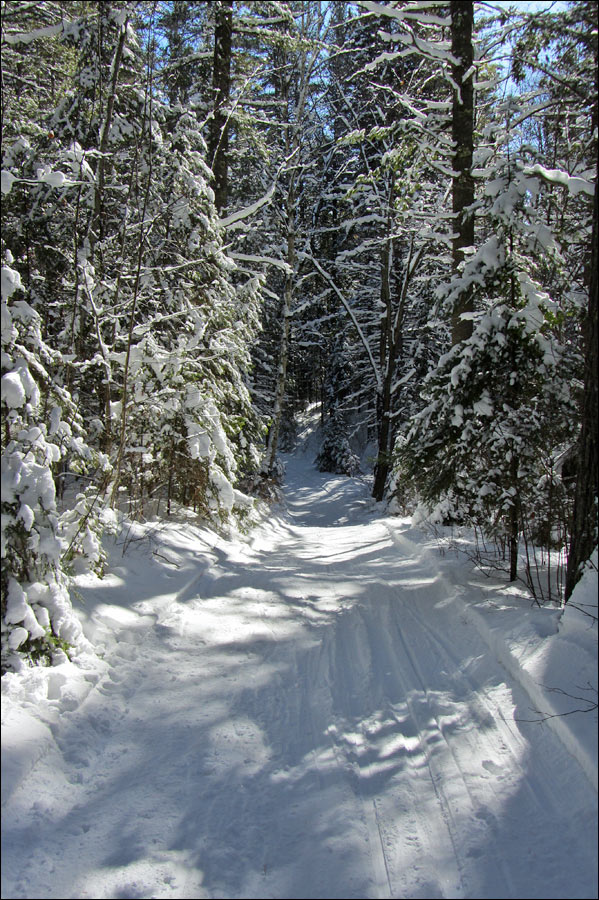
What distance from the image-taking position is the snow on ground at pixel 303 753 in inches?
96.2

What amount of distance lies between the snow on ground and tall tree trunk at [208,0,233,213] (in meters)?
7.82

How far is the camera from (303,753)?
328 centimetres

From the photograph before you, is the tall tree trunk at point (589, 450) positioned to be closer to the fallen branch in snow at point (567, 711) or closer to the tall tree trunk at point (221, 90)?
the fallen branch in snow at point (567, 711)

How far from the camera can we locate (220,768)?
3.14 metres

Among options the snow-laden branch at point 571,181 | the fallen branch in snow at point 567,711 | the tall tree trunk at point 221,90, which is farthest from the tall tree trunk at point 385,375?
the fallen branch in snow at point 567,711

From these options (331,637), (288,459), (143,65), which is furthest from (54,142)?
(288,459)

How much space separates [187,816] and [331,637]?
243 cm

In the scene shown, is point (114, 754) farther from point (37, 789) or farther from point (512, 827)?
point (512, 827)

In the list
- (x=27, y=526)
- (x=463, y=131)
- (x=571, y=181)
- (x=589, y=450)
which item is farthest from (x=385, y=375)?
(x=27, y=526)

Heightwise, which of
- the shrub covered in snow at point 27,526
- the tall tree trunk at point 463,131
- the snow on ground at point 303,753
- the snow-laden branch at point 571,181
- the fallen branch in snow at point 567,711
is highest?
the tall tree trunk at point 463,131

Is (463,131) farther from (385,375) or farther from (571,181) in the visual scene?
(385,375)

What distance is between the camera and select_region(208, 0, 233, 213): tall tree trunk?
31.0ft

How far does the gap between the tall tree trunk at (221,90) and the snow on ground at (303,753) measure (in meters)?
7.82

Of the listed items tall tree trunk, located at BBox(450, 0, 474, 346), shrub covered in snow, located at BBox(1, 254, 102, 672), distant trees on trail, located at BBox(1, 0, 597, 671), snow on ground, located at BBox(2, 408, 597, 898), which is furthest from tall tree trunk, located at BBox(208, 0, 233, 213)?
snow on ground, located at BBox(2, 408, 597, 898)
